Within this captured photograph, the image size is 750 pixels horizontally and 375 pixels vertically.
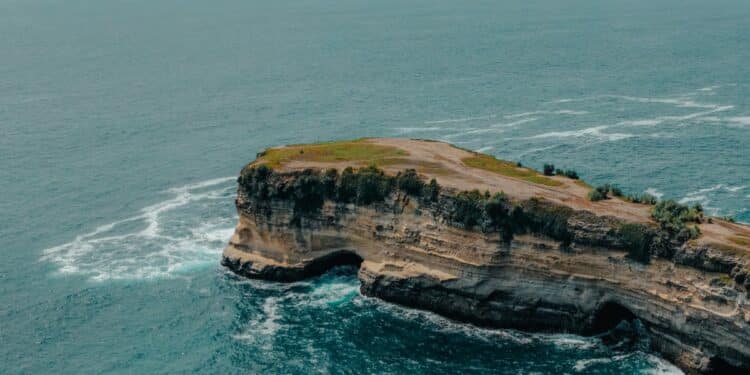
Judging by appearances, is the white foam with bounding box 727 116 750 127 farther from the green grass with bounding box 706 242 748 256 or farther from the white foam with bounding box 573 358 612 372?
the white foam with bounding box 573 358 612 372

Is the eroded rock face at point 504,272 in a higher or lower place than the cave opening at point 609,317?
higher

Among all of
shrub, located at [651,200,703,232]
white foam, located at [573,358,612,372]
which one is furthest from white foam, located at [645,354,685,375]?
shrub, located at [651,200,703,232]

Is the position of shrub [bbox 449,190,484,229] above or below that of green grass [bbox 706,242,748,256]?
above

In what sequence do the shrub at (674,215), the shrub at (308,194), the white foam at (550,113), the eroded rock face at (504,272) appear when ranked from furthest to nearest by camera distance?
1. the white foam at (550,113)
2. the shrub at (308,194)
3. the shrub at (674,215)
4. the eroded rock face at (504,272)

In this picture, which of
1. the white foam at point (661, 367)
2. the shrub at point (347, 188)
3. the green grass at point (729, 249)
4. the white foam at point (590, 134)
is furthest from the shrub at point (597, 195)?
the white foam at point (590, 134)

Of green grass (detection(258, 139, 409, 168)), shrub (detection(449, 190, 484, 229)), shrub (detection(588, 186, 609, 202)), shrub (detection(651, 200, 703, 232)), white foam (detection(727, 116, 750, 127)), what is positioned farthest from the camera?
white foam (detection(727, 116, 750, 127))

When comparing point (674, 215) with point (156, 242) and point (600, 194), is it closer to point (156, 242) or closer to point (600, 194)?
point (600, 194)

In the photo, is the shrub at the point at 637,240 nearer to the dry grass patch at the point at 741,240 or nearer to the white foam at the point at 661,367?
the dry grass patch at the point at 741,240
